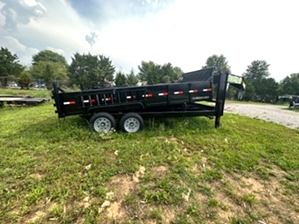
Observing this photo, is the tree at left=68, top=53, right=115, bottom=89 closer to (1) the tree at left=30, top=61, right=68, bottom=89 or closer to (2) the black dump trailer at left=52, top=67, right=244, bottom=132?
(1) the tree at left=30, top=61, right=68, bottom=89

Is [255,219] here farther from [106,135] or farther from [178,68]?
[178,68]

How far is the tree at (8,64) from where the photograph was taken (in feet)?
112

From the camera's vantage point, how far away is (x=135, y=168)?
101 inches

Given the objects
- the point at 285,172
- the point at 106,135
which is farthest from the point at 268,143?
the point at 106,135

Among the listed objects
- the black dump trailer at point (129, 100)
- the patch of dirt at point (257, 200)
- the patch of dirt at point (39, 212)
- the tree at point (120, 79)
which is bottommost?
the patch of dirt at point (257, 200)

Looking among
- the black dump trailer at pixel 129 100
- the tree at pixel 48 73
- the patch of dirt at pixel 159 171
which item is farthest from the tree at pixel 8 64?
the patch of dirt at pixel 159 171

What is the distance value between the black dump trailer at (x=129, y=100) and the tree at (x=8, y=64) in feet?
136

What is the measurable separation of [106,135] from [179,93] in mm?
2369

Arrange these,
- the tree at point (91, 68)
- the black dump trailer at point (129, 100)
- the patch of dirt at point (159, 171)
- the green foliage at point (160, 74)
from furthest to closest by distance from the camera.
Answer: the tree at point (91, 68), the green foliage at point (160, 74), the black dump trailer at point (129, 100), the patch of dirt at point (159, 171)

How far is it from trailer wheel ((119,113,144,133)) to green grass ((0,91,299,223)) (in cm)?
25

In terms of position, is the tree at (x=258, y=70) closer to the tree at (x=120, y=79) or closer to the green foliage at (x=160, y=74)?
the green foliage at (x=160, y=74)

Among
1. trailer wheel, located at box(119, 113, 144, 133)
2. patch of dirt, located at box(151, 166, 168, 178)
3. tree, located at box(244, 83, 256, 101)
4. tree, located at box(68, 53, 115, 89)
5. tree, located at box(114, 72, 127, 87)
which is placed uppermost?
tree, located at box(68, 53, 115, 89)

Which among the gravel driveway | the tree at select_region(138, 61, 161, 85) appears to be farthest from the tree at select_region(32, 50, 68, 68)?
the gravel driveway

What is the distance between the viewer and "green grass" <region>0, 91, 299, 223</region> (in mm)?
1730
